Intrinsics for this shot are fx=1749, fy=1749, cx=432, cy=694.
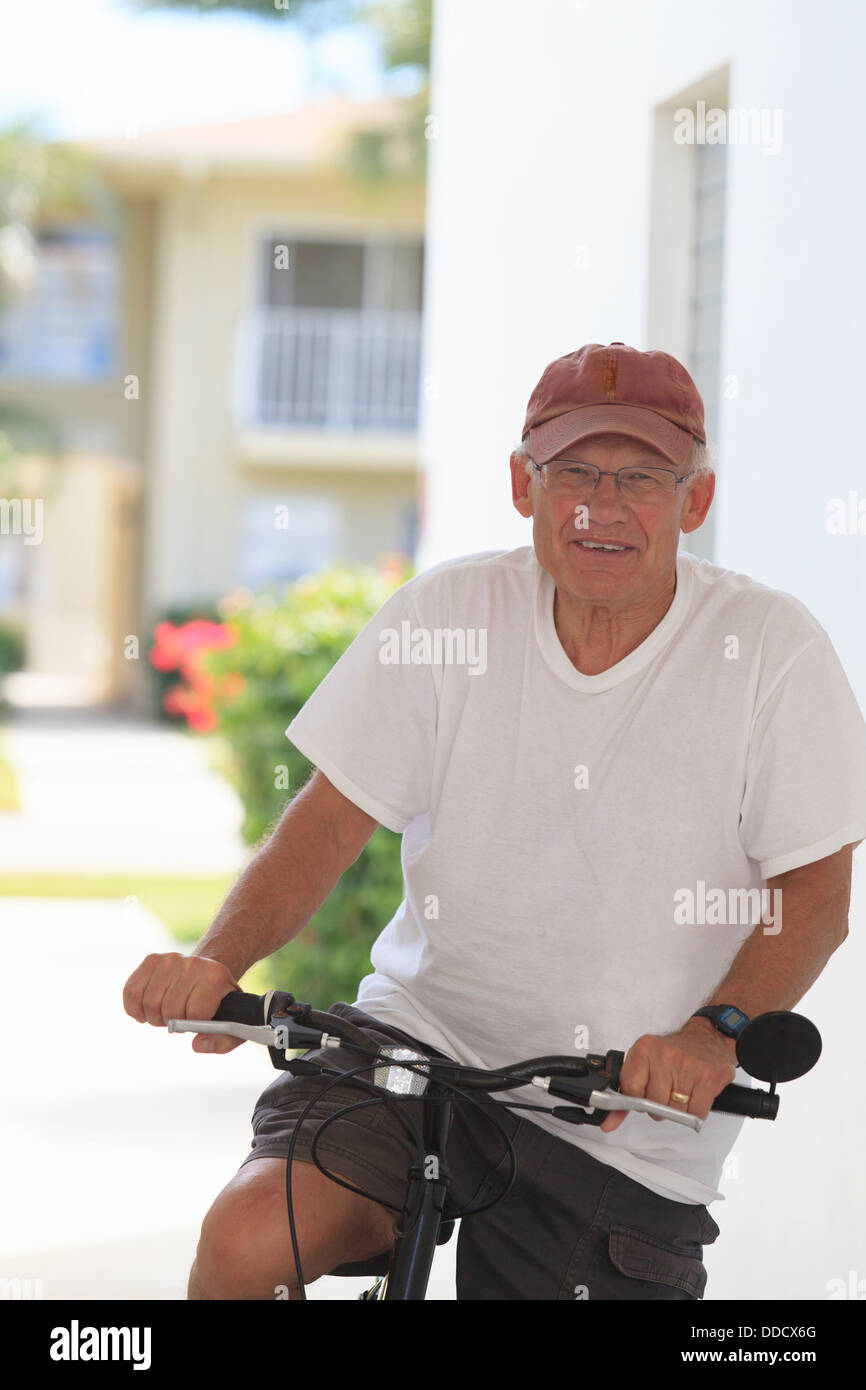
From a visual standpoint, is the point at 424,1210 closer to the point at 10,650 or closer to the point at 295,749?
the point at 295,749

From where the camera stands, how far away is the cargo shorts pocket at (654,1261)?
8.45ft

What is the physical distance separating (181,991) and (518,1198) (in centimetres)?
65

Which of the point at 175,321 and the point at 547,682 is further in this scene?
the point at 175,321

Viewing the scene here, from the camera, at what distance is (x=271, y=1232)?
2.41 m

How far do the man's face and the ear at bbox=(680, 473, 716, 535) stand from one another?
2.1 inches

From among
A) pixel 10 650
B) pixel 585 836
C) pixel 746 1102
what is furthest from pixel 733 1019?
pixel 10 650

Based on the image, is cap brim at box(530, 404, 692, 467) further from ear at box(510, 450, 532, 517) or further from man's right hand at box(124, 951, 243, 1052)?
man's right hand at box(124, 951, 243, 1052)

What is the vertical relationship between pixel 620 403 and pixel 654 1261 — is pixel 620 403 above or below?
above

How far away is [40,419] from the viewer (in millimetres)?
22406

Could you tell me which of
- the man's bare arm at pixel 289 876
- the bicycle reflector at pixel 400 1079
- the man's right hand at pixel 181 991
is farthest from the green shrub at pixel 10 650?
the bicycle reflector at pixel 400 1079

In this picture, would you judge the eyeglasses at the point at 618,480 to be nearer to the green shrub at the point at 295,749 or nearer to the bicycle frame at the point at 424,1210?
the bicycle frame at the point at 424,1210

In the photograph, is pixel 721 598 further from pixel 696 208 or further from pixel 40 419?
pixel 40 419

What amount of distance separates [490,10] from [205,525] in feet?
58.9
